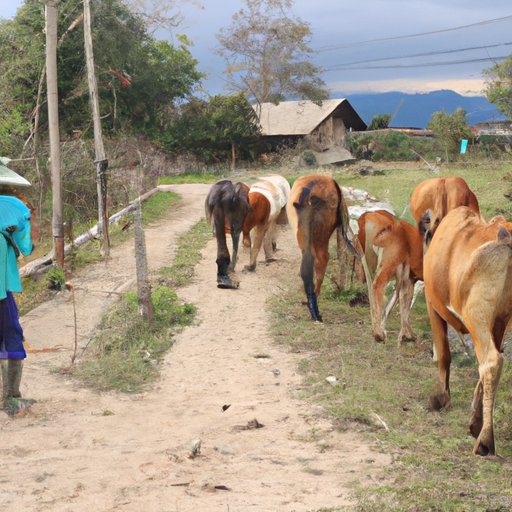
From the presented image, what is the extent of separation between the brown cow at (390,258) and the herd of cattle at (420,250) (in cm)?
1

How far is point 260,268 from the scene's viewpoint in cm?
1352

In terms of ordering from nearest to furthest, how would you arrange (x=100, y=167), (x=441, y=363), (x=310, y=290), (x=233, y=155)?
(x=441, y=363) → (x=310, y=290) → (x=100, y=167) → (x=233, y=155)

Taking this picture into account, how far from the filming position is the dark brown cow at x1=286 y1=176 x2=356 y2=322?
10.2 meters

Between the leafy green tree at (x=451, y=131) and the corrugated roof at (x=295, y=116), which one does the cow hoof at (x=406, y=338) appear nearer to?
the leafy green tree at (x=451, y=131)

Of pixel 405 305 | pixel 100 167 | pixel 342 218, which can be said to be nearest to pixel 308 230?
pixel 342 218

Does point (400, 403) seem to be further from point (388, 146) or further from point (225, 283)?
point (388, 146)

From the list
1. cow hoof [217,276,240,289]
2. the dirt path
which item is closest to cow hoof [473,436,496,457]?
the dirt path

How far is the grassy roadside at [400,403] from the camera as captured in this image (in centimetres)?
496

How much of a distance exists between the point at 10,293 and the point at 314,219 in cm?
421

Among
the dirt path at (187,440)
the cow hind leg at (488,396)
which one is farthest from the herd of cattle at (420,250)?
the dirt path at (187,440)

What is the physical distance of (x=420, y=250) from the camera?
9336 millimetres

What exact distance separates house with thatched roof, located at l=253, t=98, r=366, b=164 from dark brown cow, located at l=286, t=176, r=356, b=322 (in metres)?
31.1

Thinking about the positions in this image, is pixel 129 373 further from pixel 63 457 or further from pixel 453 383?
pixel 453 383

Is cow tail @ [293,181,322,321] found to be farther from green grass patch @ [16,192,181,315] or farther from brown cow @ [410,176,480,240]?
green grass patch @ [16,192,181,315]
